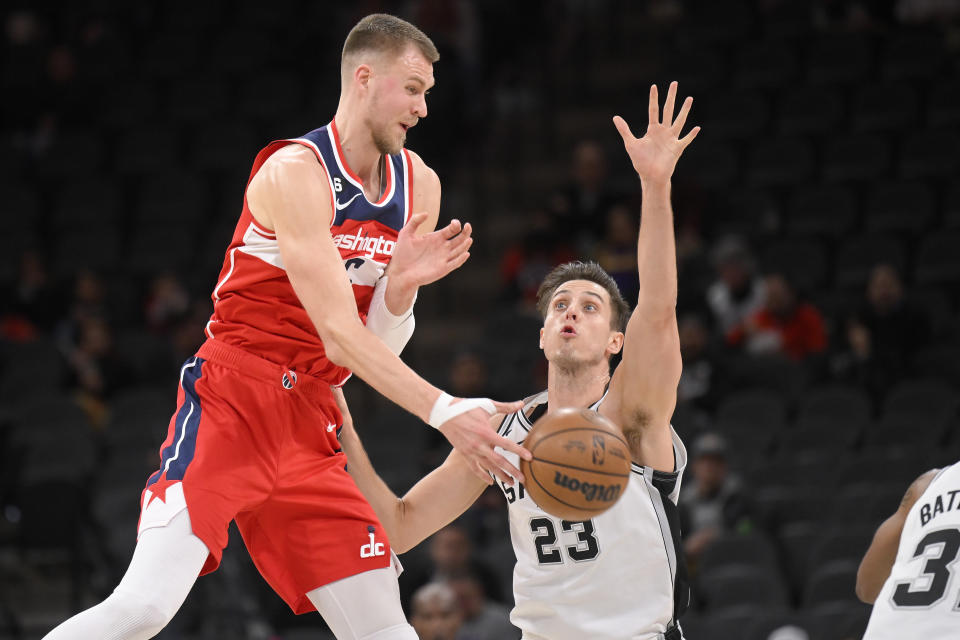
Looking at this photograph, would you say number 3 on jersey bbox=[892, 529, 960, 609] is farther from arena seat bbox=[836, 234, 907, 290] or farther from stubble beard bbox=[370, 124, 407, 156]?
arena seat bbox=[836, 234, 907, 290]

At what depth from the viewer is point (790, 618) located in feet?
23.7

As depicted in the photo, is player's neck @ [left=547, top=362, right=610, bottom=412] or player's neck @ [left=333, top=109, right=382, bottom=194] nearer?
player's neck @ [left=333, top=109, right=382, bottom=194]

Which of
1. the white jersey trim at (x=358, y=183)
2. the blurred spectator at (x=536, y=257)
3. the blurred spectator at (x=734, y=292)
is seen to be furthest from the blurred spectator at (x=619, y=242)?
the white jersey trim at (x=358, y=183)

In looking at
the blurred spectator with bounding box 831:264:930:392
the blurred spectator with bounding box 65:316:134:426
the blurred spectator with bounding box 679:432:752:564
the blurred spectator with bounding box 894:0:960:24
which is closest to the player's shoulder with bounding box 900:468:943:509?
the blurred spectator with bounding box 679:432:752:564

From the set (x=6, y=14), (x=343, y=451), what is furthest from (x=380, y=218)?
(x=6, y=14)

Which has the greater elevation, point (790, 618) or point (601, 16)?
point (601, 16)

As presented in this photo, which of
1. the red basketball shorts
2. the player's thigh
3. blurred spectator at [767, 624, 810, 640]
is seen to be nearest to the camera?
the red basketball shorts

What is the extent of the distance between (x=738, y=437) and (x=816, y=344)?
4.99 feet

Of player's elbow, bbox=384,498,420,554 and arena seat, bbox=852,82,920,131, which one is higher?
arena seat, bbox=852,82,920,131

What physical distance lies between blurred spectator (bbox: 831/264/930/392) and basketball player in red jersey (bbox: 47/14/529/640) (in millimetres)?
6651

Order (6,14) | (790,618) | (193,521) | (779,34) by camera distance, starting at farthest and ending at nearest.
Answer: (6,14), (779,34), (790,618), (193,521)

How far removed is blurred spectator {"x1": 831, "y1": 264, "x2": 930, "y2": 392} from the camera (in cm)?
1030

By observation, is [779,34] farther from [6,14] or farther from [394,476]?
[6,14]

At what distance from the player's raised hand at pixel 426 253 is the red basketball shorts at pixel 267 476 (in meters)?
0.51
